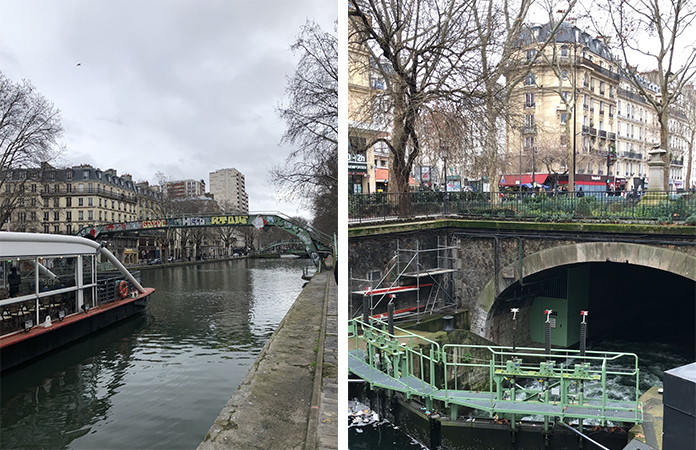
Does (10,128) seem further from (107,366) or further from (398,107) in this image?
(398,107)

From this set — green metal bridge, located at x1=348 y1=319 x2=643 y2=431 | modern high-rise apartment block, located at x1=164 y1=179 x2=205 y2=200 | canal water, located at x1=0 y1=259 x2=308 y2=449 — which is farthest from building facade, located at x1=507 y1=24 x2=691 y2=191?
modern high-rise apartment block, located at x1=164 y1=179 x2=205 y2=200

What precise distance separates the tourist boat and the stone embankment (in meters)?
3.26

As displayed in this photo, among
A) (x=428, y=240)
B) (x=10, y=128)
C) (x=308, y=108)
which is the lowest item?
(x=428, y=240)

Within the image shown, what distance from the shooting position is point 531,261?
412cm

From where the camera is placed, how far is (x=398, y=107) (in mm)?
3006

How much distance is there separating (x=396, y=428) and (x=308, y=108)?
613 centimetres

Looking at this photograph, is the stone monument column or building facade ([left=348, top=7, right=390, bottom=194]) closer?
building facade ([left=348, top=7, right=390, bottom=194])

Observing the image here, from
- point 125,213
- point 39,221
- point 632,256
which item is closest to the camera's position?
point 632,256

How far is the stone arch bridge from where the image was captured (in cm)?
348

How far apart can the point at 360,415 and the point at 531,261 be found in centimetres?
224

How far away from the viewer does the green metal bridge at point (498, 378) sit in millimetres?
2965

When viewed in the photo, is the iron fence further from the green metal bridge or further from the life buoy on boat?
the life buoy on boat

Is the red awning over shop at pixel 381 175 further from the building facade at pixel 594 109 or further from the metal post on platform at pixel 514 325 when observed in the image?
the metal post on platform at pixel 514 325

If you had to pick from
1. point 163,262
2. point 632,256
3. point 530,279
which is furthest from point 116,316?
point 163,262
